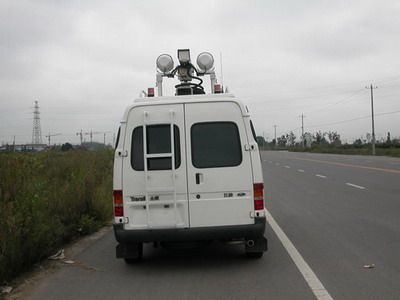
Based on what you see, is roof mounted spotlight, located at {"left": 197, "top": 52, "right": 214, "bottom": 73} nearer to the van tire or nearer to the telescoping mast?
the telescoping mast

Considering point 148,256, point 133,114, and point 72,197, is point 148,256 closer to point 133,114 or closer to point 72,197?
point 133,114

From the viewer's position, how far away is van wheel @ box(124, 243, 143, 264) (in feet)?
24.4

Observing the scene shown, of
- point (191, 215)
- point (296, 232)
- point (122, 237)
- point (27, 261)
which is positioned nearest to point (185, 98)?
point (191, 215)

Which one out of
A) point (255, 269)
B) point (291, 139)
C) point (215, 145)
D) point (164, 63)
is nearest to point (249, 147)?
point (215, 145)

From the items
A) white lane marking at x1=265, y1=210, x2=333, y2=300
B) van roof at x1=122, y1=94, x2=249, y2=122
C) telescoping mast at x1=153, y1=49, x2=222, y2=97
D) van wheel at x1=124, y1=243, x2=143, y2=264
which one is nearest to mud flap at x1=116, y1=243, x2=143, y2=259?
van wheel at x1=124, y1=243, x2=143, y2=264

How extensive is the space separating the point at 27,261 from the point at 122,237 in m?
1.47

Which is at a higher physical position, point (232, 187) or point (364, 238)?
point (232, 187)

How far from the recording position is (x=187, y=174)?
6977 mm

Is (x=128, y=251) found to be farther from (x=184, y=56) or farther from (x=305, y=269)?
(x=184, y=56)

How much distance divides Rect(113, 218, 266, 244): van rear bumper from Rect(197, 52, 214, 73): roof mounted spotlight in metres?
4.35

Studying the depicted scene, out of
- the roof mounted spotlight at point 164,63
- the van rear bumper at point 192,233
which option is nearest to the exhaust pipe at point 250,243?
the van rear bumper at point 192,233

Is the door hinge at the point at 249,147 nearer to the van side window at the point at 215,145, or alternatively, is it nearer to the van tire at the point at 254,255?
the van side window at the point at 215,145

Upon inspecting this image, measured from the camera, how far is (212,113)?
7.06 metres

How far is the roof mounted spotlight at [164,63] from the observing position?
9812 millimetres
